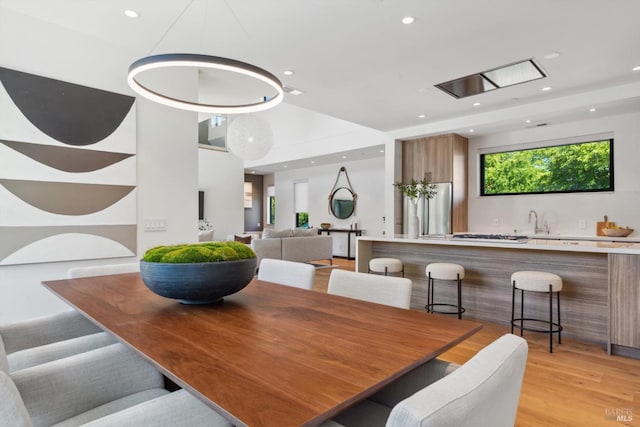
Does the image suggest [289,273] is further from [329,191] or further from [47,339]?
[329,191]

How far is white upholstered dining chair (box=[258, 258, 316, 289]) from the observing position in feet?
6.95

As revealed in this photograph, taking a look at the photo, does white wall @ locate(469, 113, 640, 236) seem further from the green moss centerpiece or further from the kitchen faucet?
the green moss centerpiece

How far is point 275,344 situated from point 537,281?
9.04 ft

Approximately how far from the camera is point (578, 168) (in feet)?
17.5

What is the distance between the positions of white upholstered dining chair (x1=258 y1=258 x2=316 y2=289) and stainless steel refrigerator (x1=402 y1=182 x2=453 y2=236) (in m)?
4.32

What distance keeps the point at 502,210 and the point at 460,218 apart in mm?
670

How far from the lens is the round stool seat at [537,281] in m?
2.97

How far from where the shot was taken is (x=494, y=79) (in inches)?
159

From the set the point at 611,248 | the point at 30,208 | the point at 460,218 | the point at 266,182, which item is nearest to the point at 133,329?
the point at 30,208

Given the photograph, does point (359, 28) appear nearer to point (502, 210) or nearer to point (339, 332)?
point (339, 332)

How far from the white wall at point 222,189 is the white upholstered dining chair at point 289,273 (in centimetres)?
702

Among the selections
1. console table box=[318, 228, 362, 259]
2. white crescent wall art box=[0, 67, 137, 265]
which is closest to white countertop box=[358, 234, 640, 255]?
white crescent wall art box=[0, 67, 137, 265]

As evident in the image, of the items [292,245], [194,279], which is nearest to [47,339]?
[194,279]

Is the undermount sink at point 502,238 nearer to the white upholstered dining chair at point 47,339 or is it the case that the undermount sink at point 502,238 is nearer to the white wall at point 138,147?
the white wall at point 138,147
